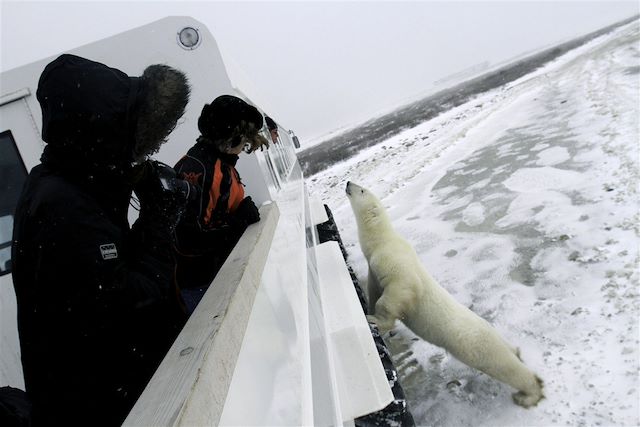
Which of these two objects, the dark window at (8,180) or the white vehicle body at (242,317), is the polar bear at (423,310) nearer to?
the white vehicle body at (242,317)

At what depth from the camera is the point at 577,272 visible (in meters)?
4.25

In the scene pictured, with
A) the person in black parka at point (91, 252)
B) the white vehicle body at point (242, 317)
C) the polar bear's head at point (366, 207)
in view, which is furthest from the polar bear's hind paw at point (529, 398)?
the person in black parka at point (91, 252)

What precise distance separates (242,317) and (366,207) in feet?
11.6

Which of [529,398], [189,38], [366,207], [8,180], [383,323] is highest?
[189,38]

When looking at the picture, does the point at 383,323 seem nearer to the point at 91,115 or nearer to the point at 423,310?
the point at 423,310

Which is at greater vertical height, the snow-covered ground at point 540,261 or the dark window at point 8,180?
the dark window at point 8,180

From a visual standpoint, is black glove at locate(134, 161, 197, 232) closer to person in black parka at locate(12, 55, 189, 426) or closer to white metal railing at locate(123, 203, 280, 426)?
person in black parka at locate(12, 55, 189, 426)

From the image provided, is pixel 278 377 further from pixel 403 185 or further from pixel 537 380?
pixel 403 185

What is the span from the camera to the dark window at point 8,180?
10.2 ft

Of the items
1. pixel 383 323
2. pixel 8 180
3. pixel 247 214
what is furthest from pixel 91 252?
pixel 383 323

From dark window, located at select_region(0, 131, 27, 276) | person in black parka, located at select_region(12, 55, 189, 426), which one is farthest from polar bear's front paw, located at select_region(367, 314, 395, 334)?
dark window, located at select_region(0, 131, 27, 276)

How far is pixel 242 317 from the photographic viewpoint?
1.02 meters

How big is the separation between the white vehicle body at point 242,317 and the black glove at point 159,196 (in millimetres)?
279

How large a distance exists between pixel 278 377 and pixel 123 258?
24.9 inches
